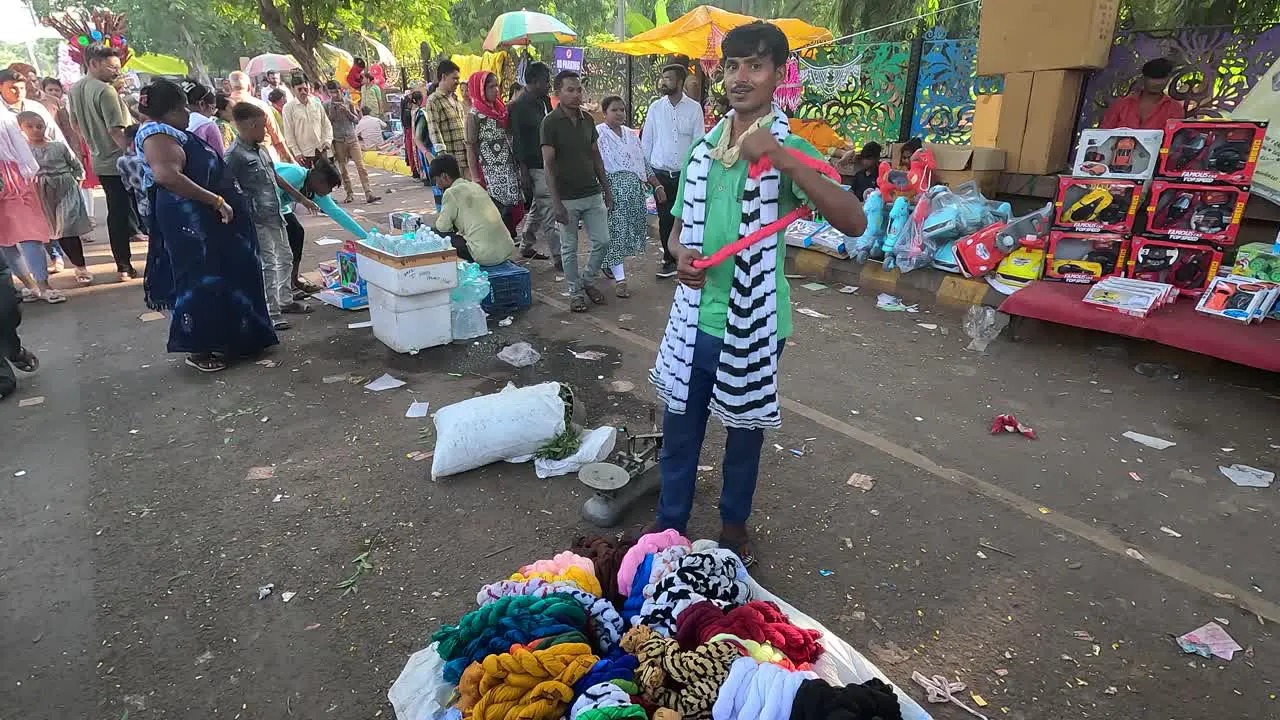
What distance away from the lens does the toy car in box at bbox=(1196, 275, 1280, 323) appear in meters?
4.48

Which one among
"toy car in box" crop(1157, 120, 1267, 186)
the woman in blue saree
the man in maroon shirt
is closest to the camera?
the woman in blue saree

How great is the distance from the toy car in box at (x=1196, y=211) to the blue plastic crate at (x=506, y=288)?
16.2 ft

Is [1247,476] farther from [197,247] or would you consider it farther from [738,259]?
[197,247]

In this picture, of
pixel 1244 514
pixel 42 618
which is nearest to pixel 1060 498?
pixel 1244 514

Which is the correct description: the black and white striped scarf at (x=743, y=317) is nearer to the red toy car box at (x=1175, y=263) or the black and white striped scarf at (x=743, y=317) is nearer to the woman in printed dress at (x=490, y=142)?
the red toy car box at (x=1175, y=263)

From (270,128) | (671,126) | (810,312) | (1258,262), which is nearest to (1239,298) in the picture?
(1258,262)

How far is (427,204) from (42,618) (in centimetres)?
945

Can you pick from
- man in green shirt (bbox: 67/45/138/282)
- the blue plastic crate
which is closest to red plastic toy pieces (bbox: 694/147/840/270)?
the blue plastic crate

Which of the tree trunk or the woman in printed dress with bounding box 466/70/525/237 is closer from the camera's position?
the woman in printed dress with bounding box 466/70/525/237

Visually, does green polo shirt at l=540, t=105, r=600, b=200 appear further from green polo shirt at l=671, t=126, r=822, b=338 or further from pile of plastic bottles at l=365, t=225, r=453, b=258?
green polo shirt at l=671, t=126, r=822, b=338

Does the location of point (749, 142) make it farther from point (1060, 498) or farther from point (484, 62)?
point (484, 62)

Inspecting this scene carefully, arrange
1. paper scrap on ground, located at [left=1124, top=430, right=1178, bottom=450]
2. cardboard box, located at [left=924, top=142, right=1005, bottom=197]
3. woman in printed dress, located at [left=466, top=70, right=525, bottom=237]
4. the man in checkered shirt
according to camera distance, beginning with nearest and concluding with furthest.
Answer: paper scrap on ground, located at [left=1124, top=430, right=1178, bottom=450] → cardboard box, located at [left=924, top=142, right=1005, bottom=197] → woman in printed dress, located at [left=466, top=70, right=525, bottom=237] → the man in checkered shirt

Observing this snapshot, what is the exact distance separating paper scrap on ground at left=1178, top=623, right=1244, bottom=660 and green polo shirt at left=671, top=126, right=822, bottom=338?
178 cm

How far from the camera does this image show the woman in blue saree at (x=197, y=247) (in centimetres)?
420
